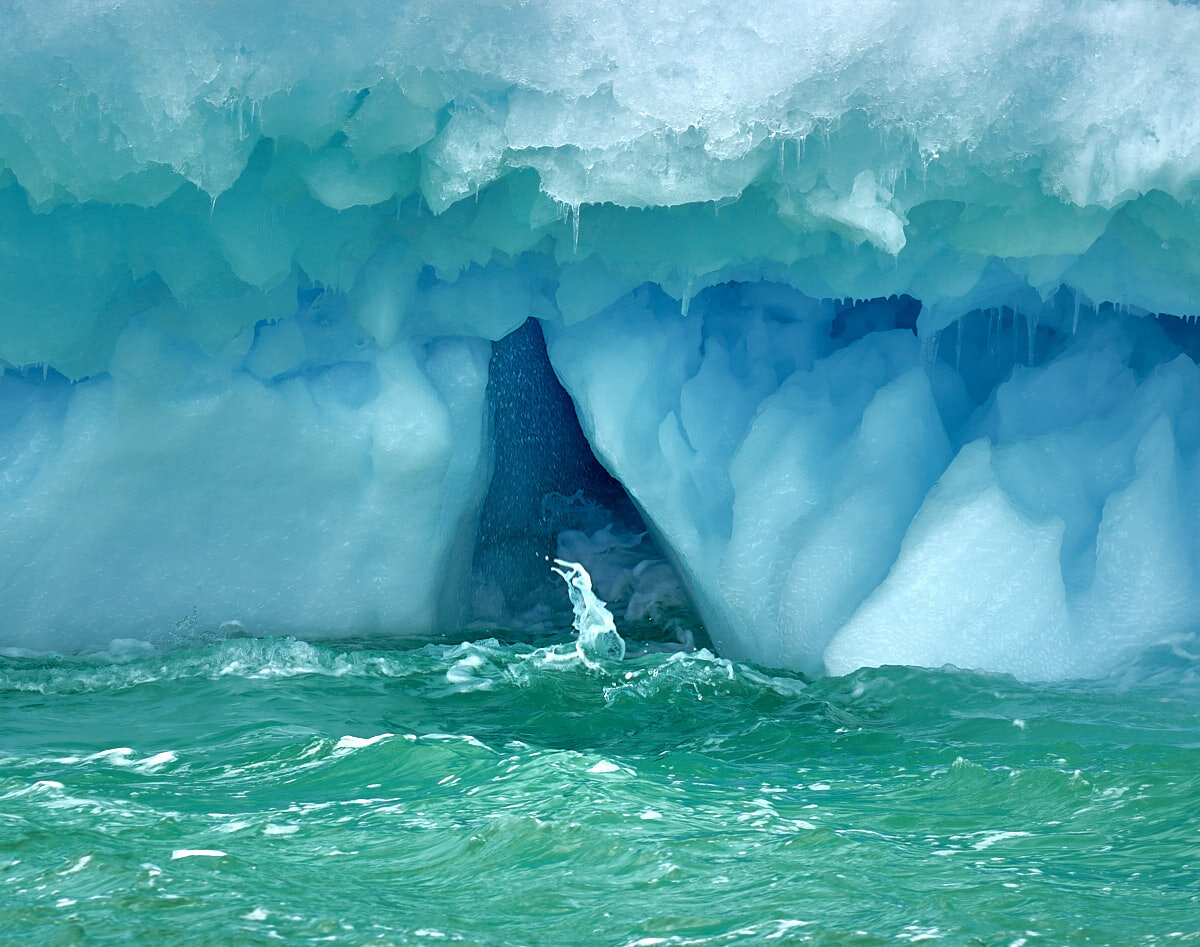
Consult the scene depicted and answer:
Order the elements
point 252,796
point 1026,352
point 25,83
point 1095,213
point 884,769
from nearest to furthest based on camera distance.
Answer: point 252,796 → point 884,769 → point 25,83 → point 1095,213 → point 1026,352

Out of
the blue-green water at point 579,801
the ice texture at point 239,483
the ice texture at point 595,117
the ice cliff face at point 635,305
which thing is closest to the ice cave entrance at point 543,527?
the ice cliff face at point 635,305

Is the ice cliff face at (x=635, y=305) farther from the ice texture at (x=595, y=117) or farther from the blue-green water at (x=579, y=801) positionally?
the blue-green water at (x=579, y=801)

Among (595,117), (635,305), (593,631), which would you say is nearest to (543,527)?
(593,631)

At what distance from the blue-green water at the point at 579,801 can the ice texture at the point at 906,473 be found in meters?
0.30

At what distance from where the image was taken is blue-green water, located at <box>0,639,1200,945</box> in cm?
315

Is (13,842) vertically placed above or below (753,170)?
below

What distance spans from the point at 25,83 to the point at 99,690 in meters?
2.54

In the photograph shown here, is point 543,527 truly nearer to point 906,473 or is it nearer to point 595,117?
point 906,473

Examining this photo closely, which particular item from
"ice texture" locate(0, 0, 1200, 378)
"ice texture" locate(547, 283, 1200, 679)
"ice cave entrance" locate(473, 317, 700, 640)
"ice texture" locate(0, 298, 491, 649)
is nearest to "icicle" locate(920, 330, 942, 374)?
"ice texture" locate(547, 283, 1200, 679)

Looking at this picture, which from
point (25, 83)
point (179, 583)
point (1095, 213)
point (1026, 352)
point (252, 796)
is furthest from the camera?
point (1026, 352)

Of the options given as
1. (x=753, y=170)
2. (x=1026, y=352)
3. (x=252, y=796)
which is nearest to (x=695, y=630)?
(x=1026, y=352)

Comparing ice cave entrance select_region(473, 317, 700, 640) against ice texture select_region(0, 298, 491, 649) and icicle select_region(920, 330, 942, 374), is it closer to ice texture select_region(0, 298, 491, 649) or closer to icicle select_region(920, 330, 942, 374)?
ice texture select_region(0, 298, 491, 649)

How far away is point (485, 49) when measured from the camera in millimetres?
4984

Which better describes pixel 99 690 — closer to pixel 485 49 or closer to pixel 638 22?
pixel 485 49
